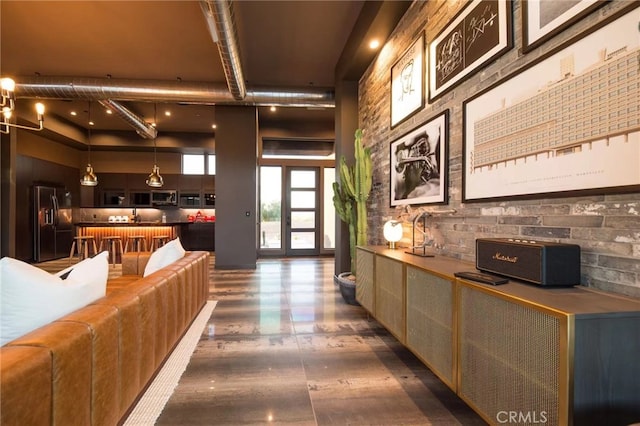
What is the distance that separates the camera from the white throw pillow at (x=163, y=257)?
125 inches

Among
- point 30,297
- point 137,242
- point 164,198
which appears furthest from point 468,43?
point 164,198

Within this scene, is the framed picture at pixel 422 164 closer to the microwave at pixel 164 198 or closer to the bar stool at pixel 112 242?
the bar stool at pixel 112 242

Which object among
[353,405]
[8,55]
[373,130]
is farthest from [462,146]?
[8,55]

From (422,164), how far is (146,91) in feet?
16.0

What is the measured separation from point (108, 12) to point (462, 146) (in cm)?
455

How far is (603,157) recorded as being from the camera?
4.75 feet

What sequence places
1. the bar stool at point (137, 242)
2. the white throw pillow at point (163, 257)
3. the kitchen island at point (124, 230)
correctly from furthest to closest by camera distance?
the bar stool at point (137, 242)
the kitchen island at point (124, 230)
the white throw pillow at point (163, 257)

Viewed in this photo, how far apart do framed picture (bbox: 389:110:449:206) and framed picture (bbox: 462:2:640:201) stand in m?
0.53

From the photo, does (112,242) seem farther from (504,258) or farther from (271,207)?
(504,258)

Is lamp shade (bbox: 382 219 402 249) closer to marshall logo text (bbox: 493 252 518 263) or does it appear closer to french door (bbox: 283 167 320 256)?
marshall logo text (bbox: 493 252 518 263)

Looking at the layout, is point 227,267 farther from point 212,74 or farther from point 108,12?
point 108,12

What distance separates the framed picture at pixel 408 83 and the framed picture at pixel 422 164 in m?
0.27

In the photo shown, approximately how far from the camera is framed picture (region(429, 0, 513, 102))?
6.77 ft

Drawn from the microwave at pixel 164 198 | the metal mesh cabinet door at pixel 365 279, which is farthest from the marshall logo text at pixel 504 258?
the microwave at pixel 164 198
